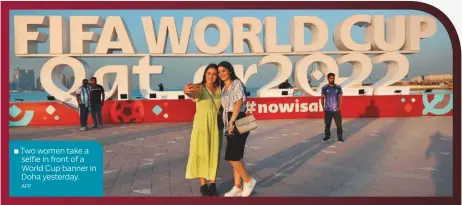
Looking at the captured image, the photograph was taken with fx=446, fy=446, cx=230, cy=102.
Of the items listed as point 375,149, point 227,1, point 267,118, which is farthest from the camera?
point 267,118

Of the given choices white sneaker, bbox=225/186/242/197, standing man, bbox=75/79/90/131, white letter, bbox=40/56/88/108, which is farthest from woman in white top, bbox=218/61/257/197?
standing man, bbox=75/79/90/131

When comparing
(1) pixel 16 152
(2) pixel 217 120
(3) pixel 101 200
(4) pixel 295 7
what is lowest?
(3) pixel 101 200

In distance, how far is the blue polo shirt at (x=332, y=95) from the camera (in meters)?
7.09

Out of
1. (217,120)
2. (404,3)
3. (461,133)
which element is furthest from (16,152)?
(461,133)

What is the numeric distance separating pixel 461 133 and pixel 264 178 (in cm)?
197

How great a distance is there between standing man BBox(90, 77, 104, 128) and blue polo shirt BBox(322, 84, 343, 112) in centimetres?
442

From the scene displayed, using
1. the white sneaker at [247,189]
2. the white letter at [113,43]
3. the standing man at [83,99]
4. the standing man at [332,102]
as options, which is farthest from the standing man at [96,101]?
the white sneaker at [247,189]

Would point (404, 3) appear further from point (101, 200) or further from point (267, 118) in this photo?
point (267, 118)

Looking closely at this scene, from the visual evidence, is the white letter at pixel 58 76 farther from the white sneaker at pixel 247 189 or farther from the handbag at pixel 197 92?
the white sneaker at pixel 247 189

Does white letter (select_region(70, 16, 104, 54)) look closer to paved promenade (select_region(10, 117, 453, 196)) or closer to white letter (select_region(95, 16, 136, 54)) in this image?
white letter (select_region(95, 16, 136, 54))

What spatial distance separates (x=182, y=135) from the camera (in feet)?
26.2

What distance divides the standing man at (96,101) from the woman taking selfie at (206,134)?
207 inches

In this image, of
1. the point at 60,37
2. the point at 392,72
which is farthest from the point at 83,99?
the point at 392,72

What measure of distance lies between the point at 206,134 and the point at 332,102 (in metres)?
3.71
